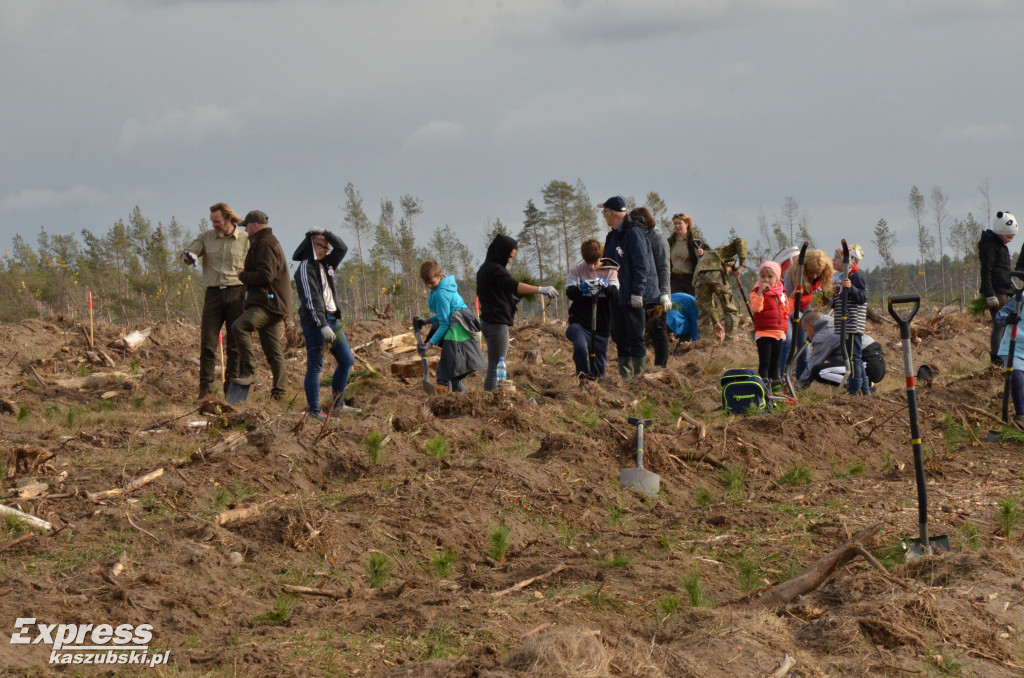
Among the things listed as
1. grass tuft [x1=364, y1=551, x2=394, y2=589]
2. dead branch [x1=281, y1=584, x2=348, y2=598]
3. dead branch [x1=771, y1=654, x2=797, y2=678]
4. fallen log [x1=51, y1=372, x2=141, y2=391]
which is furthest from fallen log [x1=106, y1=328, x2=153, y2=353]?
dead branch [x1=771, y1=654, x2=797, y2=678]

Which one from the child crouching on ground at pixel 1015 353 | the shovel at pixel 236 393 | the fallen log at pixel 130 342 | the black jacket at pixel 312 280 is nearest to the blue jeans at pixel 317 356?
the black jacket at pixel 312 280

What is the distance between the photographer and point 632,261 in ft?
32.7

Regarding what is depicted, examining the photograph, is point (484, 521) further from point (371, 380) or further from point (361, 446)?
point (371, 380)

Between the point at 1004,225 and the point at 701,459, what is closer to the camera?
the point at 701,459

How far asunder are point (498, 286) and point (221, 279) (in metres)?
3.20

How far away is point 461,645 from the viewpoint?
411 cm

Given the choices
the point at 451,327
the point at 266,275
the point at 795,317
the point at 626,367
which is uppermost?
the point at 266,275

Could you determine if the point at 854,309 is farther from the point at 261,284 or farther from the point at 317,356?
the point at 261,284

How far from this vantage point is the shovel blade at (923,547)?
522 cm

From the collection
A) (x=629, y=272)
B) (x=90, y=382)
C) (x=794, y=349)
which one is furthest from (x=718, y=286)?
(x=90, y=382)

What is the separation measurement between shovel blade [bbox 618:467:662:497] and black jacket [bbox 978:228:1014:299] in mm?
6580

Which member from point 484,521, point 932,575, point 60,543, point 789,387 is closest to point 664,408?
point 789,387

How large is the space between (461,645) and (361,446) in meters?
3.75

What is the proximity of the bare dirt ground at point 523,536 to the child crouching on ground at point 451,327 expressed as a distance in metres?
0.69
